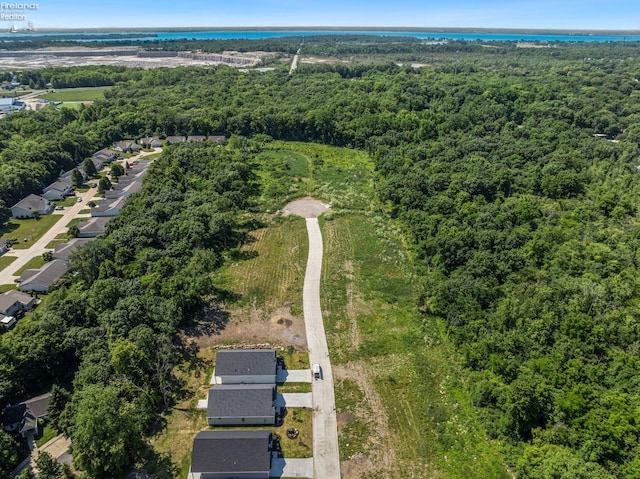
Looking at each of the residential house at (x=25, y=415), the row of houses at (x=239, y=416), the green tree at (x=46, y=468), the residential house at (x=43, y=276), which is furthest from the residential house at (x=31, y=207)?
the green tree at (x=46, y=468)

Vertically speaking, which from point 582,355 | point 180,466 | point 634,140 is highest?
point 634,140

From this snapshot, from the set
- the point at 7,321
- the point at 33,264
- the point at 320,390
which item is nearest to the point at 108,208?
the point at 33,264

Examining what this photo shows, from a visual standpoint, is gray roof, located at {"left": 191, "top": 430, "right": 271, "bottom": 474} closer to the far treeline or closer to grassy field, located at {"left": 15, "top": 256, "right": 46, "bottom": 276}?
the far treeline

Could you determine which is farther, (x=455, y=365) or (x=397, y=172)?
(x=397, y=172)

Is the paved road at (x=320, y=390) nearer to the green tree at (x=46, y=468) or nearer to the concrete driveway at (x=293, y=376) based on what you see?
the concrete driveway at (x=293, y=376)

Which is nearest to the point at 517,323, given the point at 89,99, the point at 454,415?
the point at 454,415

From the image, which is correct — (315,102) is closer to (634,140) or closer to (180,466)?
(634,140)

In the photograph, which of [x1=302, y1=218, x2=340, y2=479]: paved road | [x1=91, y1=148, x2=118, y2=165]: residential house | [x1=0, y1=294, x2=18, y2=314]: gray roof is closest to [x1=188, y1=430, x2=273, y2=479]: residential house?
[x1=302, y1=218, x2=340, y2=479]: paved road
